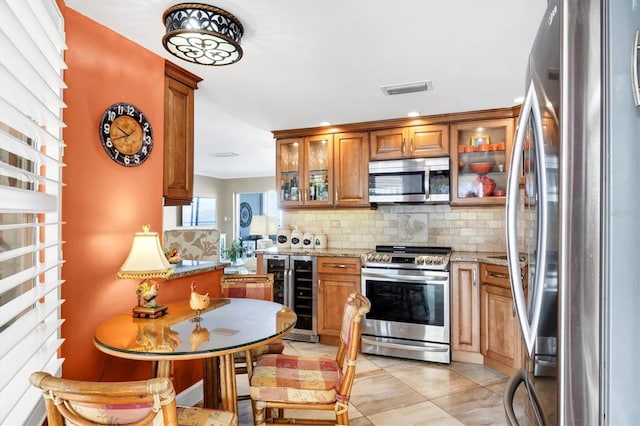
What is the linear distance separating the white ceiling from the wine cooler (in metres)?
1.55

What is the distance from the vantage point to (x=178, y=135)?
8.69 ft

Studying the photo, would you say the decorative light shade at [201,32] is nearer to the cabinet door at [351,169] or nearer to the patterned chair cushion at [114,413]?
the patterned chair cushion at [114,413]

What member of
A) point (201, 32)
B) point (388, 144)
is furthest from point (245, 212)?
point (201, 32)

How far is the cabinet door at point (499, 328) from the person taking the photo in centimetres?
313

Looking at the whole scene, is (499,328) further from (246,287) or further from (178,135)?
(178,135)

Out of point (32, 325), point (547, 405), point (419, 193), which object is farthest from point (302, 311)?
point (547, 405)

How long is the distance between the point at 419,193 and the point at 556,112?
3.07 meters

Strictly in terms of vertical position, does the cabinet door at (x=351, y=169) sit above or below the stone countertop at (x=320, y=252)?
above

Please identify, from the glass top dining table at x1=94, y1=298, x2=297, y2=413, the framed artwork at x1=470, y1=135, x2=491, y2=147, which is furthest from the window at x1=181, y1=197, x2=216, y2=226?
the glass top dining table at x1=94, y1=298, x2=297, y2=413

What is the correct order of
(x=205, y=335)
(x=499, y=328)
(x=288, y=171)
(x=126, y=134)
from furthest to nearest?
(x=288, y=171) < (x=499, y=328) < (x=126, y=134) < (x=205, y=335)

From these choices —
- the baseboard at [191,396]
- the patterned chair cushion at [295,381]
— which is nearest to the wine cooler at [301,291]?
the baseboard at [191,396]

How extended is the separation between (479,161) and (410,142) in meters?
0.72

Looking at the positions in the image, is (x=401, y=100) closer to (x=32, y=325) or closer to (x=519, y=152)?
(x=519, y=152)

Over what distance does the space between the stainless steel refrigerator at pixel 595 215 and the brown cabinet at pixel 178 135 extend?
89.7 inches
